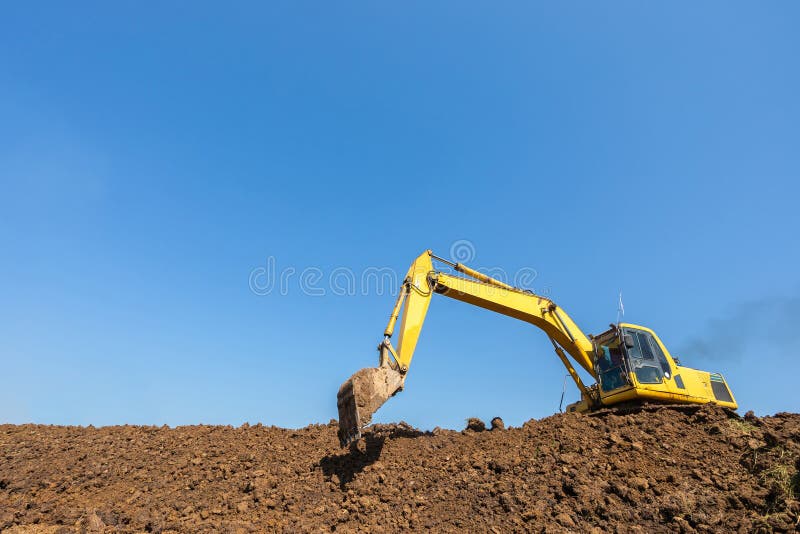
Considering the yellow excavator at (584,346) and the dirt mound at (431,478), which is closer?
the dirt mound at (431,478)

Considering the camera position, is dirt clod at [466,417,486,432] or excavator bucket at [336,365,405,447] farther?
dirt clod at [466,417,486,432]

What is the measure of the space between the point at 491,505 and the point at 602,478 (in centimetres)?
228

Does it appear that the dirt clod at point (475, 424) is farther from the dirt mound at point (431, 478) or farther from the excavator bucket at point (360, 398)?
the excavator bucket at point (360, 398)

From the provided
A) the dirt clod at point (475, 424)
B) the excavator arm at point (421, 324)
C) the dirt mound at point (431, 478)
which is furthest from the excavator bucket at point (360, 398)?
the dirt clod at point (475, 424)

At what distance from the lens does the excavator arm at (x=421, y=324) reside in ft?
30.6

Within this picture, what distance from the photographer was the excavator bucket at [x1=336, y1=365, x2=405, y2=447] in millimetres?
9109

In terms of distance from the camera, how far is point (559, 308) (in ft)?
46.4

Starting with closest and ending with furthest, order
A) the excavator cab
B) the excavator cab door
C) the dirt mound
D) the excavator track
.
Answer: the dirt mound, the excavator track, the excavator cab, the excavator cab door

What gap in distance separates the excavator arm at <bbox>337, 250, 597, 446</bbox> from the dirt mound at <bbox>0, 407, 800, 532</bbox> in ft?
6.03

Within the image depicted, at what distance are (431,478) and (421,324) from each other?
10.2 ft

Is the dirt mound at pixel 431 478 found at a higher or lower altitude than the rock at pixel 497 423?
lower

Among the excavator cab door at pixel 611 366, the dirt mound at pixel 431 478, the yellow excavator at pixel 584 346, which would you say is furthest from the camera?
the excavator cab door at pixel 611 366

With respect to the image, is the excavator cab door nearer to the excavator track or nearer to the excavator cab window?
the excavator cab window

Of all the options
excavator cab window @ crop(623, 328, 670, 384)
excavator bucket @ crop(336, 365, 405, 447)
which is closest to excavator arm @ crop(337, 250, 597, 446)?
excavator bucket @ crop(336, 365, 405, 447)
